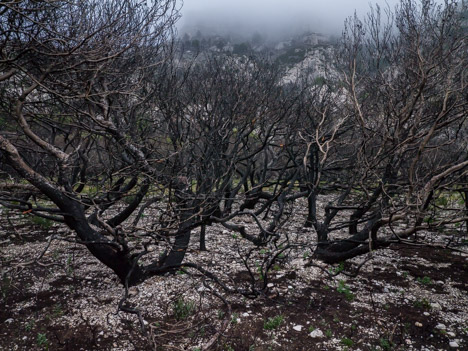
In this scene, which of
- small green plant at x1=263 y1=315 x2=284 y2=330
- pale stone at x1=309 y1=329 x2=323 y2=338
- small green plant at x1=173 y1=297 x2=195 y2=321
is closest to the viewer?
pale stone at x1=309 y1=329 x2=323 y2=338

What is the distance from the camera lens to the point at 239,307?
266 inches

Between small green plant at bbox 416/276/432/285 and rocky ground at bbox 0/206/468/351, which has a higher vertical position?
rocky ground at bbox 0/206/468/351

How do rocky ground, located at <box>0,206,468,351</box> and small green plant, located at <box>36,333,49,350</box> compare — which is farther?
Answer: rocky ground, located at <box>0,206,468,351</box>

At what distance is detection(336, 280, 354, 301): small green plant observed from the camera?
7.24 metres

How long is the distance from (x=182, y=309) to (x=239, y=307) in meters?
1.18

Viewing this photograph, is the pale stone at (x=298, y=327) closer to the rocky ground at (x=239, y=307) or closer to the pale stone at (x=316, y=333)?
the rocky ground at (x=239, y=307)

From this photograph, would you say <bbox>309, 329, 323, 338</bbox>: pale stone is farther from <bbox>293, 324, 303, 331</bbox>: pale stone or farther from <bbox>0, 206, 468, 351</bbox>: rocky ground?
<bbox>293, 324, 303, 331</bbox>: pale stone

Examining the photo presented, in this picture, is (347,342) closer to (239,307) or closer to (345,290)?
(345,290)

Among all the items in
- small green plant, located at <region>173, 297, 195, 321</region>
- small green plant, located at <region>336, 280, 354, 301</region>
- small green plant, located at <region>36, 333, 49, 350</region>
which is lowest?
small green plant, located at <region>336, 280, 354, 301</region>

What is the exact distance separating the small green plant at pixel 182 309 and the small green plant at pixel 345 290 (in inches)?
133

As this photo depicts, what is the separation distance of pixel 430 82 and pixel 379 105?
229cm

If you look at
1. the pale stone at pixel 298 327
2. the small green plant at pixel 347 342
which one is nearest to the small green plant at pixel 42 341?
the pale stone at pixel 298 327

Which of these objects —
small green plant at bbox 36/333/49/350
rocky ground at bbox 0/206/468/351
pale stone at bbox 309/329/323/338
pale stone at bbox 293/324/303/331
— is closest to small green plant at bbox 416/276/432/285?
rocky ground at bbox 0/206/468/351

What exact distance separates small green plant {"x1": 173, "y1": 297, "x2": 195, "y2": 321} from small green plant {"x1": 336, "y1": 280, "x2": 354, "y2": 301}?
11.0 ft
